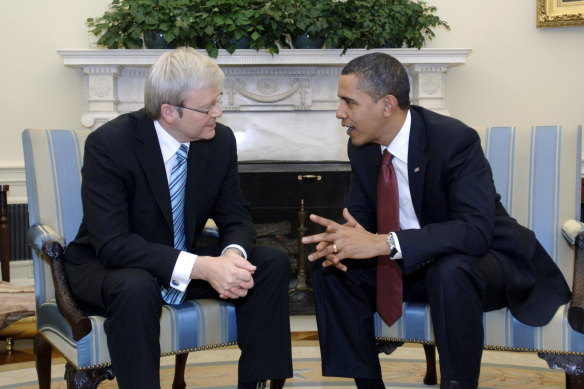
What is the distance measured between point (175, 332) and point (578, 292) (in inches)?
50.6

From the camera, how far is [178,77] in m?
2.49

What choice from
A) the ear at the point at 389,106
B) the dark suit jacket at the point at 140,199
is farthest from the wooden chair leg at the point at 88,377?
the ear at the point at 389,106

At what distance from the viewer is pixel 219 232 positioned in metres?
2.84

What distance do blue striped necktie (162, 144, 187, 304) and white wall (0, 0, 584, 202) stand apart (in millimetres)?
2645

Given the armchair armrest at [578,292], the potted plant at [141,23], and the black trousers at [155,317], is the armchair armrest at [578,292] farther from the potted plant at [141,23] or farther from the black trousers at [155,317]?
the potted plant at [141,23]

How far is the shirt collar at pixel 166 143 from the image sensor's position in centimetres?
259

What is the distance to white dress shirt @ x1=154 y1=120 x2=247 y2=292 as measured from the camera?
239 centimetres

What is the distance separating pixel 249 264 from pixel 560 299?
1033 millimetres

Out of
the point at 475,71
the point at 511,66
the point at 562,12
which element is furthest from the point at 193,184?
the point at 562,12

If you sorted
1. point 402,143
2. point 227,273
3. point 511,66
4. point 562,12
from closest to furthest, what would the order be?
1. point 227,273
2. point 402,143
3. point 562,12
4. point 511,66

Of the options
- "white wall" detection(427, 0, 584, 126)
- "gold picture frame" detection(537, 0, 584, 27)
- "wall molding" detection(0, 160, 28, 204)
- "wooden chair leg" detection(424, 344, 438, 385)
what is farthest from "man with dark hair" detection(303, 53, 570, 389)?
"wall molding" detection(0, 160, 28, 204)

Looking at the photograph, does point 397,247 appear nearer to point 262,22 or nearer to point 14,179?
point 262,22

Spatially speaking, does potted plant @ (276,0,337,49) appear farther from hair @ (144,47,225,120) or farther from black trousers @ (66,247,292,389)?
black trousers @ (66,247,292,389)

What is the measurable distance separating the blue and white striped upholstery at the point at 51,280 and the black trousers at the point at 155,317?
8 centimetres
